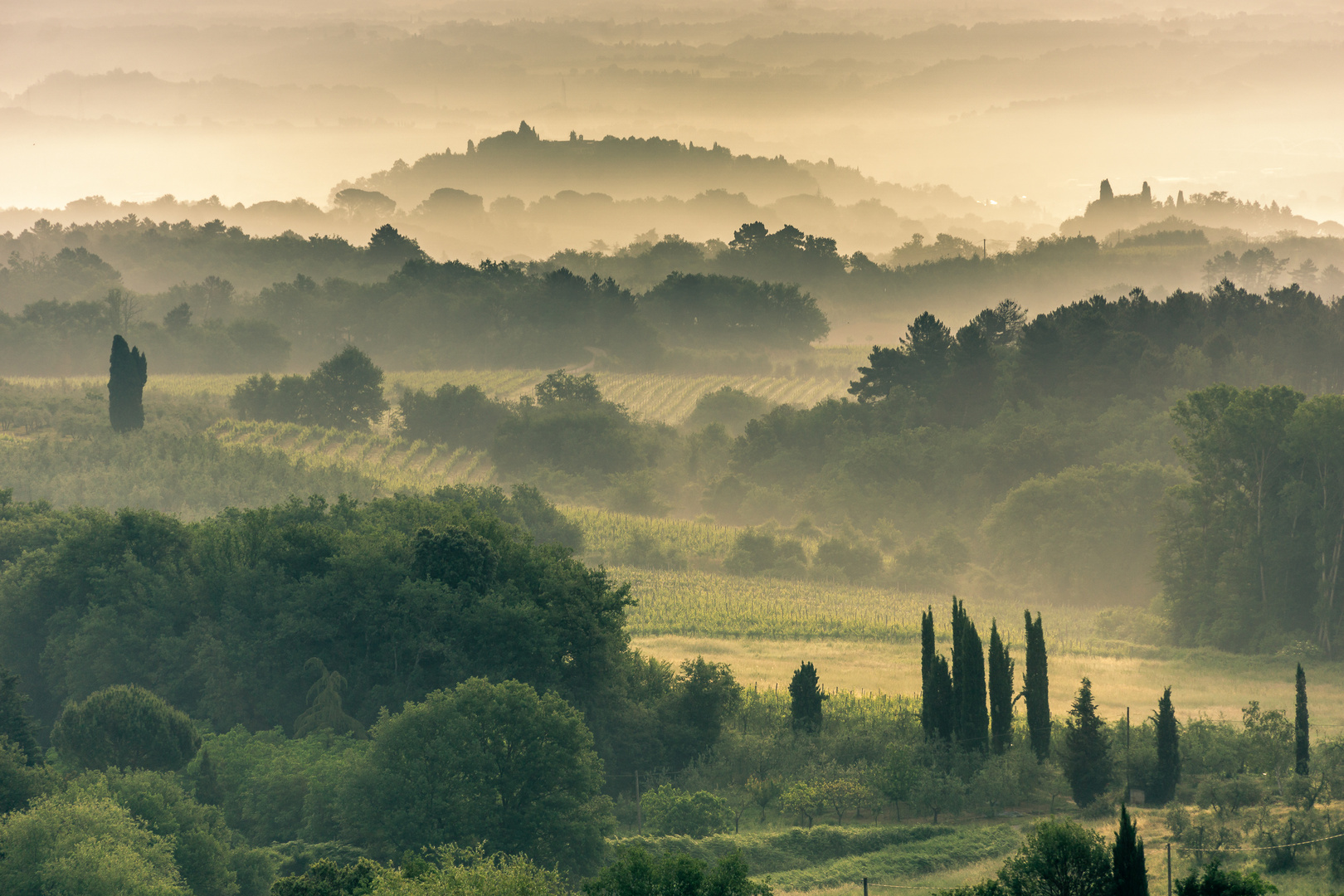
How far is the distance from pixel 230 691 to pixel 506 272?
12439 cm

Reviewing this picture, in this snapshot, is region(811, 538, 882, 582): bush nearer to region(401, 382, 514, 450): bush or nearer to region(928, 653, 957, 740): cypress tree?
region(401, 382, 514, 450): bush

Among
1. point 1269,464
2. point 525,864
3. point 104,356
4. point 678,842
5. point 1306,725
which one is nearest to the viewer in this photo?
point 525,864

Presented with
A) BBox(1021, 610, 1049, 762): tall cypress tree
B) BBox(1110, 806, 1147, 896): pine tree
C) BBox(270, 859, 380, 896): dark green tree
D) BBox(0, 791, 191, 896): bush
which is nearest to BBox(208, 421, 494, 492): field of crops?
BBox(1021, 610, 1049, 762): tall cypress tree

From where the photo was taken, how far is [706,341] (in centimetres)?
16938

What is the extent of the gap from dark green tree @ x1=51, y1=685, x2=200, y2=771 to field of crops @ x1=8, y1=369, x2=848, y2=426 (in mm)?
88829

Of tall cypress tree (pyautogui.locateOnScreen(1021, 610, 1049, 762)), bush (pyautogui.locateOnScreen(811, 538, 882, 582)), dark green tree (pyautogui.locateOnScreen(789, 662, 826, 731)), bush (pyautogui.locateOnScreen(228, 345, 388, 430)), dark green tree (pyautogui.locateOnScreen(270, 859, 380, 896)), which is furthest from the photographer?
bush (pyautogui.locateOnScreen(228, 345, 388, 430))

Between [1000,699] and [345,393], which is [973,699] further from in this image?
[345,393]

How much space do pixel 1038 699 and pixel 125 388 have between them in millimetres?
77363

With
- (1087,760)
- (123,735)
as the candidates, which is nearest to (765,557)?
(1087,760)

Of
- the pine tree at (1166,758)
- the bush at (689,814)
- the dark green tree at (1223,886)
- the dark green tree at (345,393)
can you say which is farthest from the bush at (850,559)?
the dark green tree at (1223,886)

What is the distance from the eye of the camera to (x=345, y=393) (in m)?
127

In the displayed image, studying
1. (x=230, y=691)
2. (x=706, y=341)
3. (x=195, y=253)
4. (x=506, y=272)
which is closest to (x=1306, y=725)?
(x=230, y=691)

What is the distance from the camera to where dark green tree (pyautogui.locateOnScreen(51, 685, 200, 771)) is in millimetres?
45188

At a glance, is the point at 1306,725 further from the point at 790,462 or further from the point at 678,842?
the point at 790,462
